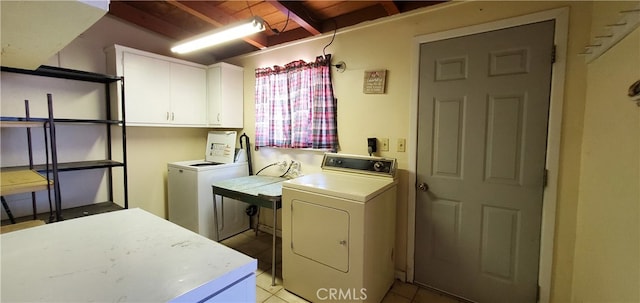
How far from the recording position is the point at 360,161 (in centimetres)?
239

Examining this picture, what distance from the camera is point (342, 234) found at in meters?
1.88

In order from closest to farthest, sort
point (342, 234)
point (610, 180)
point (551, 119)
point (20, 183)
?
point (610, 180) < point (20, 183) < point (551, 119) < point (342, 234)

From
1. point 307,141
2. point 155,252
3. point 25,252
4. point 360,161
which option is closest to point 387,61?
point 360,161

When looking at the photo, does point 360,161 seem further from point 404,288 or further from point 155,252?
point 155,252

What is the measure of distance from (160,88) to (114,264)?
2.63 metres

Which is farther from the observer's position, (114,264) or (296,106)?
(296,106)

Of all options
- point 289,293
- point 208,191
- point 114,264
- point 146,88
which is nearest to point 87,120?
point 146,88

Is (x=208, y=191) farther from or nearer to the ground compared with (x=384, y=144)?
nearer to the ground

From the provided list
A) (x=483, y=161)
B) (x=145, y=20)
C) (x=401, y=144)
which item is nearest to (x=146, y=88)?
(x=145, y=20)

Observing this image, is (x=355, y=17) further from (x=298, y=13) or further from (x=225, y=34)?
(x=225, y=34)

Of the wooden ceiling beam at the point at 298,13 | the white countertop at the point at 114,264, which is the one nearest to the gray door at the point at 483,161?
the wooden ceiling beam at the point at 298,13

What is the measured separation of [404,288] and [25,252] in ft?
7.75

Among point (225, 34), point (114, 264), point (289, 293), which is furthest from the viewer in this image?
point (289, 293)

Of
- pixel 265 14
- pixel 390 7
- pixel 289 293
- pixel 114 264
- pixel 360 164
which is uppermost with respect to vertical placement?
pixel 265 14
